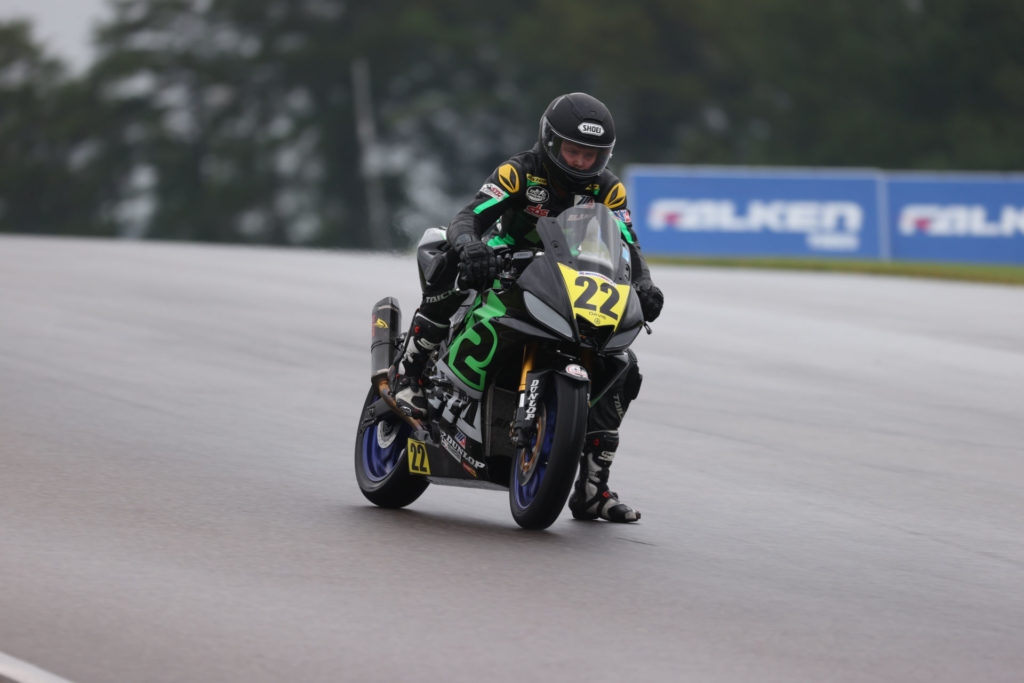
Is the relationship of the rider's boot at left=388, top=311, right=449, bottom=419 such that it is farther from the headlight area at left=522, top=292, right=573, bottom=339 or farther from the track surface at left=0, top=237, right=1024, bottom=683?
the headlight area at left=522, top=292, right=573, bottom=339

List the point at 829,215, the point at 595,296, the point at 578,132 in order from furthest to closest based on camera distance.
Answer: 1. the point at 829,215
2. the point at 578,132
3. the point at 595,296

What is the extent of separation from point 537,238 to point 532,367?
2.42 ft

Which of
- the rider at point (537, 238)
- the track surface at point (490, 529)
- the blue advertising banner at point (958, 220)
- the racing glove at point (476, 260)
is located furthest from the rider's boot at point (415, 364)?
the blue advertising banner at point (958, 220)

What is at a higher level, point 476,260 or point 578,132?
point 578,132

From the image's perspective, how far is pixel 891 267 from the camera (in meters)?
26.8

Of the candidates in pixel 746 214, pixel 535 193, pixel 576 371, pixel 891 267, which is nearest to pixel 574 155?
pixel 535 193

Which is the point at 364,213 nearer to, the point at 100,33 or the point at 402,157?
the point at 402,157

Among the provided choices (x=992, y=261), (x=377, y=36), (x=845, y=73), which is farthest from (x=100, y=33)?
(x=992, y=261)

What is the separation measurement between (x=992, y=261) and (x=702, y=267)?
5509 mm

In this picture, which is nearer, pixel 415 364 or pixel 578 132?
pixel 578 132

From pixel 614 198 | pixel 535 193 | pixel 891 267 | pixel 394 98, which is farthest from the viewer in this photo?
pixel 394 98

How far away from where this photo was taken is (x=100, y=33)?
240 ft

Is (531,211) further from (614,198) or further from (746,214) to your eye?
(746,214)

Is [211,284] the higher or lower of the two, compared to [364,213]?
lower
